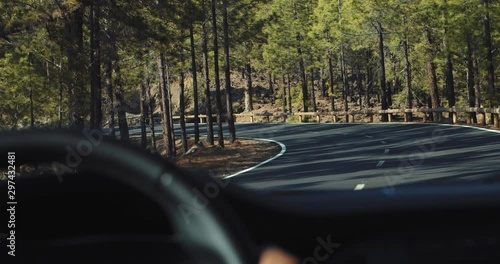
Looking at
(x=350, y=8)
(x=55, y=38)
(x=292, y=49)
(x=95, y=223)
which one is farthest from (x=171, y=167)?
(x=292, y=49)

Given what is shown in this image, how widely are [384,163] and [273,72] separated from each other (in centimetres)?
5295

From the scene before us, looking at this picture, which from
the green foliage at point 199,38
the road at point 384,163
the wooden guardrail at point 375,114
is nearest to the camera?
the road at point 384,163

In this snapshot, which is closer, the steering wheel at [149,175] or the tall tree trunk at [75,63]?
the steering wheel at [149,175]

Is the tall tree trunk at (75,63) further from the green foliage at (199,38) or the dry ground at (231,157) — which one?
the dry ground at (231,157)

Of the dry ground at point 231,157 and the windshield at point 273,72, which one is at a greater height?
the windshield at point 273,72

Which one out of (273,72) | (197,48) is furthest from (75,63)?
(273,72)

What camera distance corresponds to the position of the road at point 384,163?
1243cm

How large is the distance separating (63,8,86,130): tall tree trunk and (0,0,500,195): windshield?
57 mm

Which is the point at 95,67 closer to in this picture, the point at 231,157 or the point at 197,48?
the point at 231,157

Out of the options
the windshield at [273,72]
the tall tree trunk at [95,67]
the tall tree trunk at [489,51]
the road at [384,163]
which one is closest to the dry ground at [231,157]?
the windshield at [273,72]

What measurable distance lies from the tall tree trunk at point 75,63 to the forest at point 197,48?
0.17 ft

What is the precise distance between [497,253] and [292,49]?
6279cm

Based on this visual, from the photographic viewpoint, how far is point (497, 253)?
5.92ft

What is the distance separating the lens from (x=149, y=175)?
151 cm
